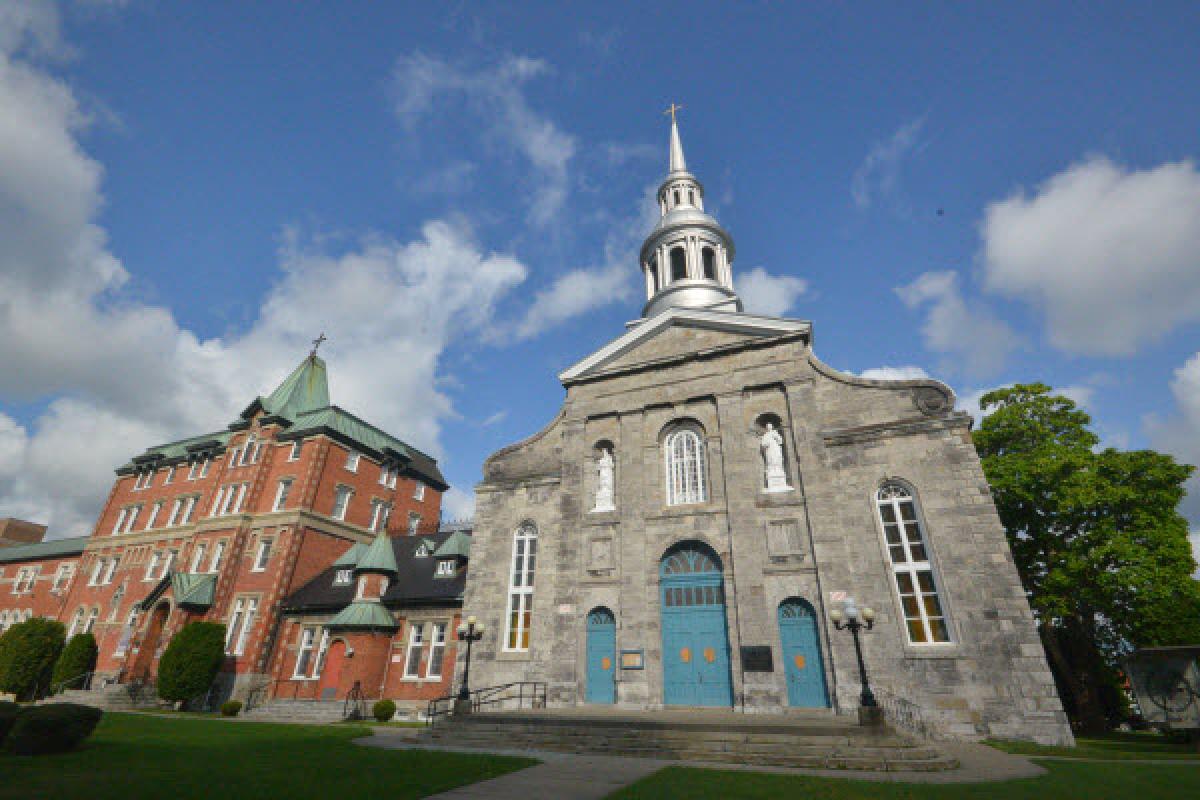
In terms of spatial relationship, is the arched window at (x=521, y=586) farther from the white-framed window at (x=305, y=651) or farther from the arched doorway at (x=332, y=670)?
the white-framed window at (x=305, y=651)

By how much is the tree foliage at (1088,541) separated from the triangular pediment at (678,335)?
12406mm

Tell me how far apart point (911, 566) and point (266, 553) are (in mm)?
32781

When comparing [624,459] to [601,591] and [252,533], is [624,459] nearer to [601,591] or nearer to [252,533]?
[601,591]

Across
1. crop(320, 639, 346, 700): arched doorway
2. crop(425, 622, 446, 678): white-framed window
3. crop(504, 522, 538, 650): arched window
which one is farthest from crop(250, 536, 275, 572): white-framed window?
crop(504, 522, 538, 650): arched window

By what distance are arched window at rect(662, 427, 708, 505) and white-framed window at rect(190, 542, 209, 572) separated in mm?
29694

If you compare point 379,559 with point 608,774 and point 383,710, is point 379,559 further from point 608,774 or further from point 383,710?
point 608,774

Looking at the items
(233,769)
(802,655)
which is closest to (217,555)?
(233,769)

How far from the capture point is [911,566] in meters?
16.8

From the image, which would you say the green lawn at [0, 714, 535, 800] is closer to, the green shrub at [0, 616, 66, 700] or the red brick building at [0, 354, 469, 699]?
the red brick building at [0, 354, 469, 699]

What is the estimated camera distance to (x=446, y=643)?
82.0 feet

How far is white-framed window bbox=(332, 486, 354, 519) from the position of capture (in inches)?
1373

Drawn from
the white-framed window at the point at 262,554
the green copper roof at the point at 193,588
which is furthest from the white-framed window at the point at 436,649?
the green copper roof at the point at 193,588

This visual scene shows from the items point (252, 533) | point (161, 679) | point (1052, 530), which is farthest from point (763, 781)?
point (252, 533)

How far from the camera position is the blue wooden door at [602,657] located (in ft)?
62.4
